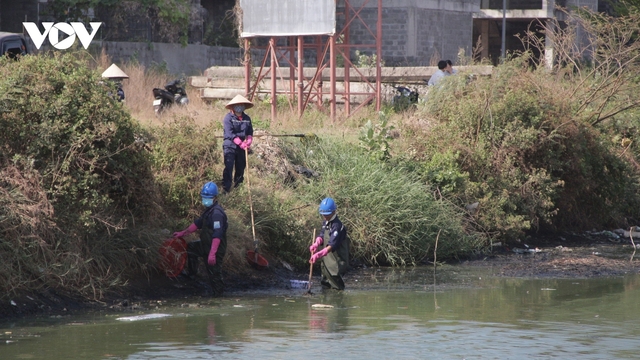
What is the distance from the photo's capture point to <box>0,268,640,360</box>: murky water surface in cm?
1002

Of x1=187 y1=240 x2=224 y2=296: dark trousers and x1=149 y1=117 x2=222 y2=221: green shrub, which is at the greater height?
x1=149 y1=117 x2=222 y2=221: green shrub

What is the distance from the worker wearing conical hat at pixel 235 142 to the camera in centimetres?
1548

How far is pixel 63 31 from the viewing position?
27.9m

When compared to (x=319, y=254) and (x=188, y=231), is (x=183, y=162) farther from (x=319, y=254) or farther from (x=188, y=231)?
(x=319, y=254)

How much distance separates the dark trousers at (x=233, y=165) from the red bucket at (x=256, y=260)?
1484 mm

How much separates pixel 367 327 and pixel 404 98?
12.9 m

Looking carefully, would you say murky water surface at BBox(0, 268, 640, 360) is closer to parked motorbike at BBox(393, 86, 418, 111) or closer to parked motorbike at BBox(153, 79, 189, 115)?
parked motorbike at BBox(153, 79, 189, 115)

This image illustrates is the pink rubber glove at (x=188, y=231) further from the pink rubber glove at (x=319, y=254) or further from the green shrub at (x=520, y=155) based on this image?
the green shrub at (x=520, y=155)

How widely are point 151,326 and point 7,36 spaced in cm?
817

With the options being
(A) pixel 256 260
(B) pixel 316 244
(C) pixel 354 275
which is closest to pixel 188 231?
(A) pixel 256 260

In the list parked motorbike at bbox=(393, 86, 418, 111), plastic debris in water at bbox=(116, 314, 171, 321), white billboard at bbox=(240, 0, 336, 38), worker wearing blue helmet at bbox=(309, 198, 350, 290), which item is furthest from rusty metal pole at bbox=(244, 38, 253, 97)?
plastic debris in water at bbox=(116, 314, 171, 321)

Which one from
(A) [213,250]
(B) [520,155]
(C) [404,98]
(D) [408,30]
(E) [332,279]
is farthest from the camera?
(D) [408,30]

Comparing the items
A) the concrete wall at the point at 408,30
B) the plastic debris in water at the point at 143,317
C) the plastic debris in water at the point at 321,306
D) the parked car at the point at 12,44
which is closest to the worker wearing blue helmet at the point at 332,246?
the plastic debris in water at the point at 321,306

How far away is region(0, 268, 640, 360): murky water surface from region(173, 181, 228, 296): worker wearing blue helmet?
1.27ft
